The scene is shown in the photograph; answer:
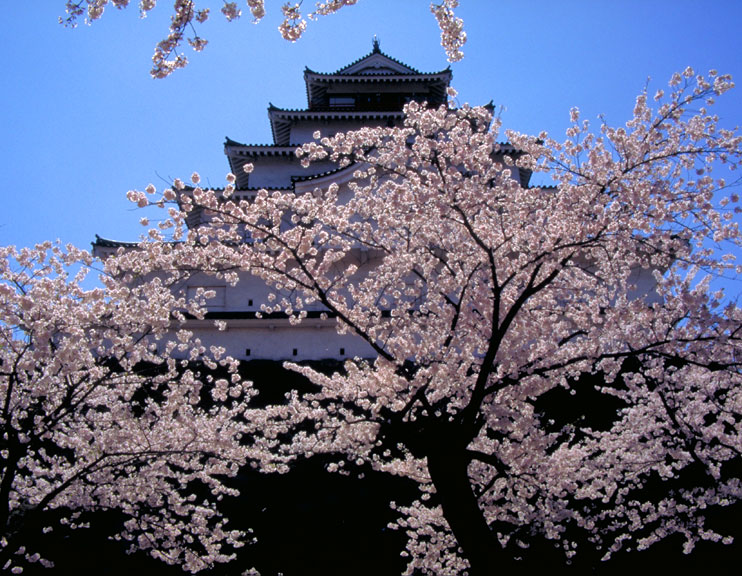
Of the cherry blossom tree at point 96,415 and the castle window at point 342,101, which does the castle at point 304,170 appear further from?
the cherry blossom tree at point 96,415

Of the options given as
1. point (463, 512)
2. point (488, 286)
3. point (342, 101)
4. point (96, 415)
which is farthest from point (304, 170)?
point (463, 512)

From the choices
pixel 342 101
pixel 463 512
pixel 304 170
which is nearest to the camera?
pixel 463 512

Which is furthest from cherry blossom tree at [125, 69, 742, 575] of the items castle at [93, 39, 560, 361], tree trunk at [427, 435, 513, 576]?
castle at [93, 39, 560, 361]

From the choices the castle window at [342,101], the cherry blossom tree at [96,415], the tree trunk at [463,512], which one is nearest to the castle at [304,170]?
the castle window at [342,101]

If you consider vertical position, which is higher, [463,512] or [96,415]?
[96,415]

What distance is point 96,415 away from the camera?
973 cm

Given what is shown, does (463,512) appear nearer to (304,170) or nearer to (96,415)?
(96,415)

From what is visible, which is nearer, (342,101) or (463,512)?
(463,512)

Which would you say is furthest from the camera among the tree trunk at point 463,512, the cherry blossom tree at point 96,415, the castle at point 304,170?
the castle at point 304,170

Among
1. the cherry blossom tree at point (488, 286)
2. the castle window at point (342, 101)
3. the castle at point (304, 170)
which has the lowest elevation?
the cherry blossom tree at point (488, 286)

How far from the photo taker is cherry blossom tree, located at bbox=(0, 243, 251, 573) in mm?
7359

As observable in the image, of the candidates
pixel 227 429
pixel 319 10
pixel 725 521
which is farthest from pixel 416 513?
pixel 319 10

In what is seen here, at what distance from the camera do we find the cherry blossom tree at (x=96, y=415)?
7359 millimetres

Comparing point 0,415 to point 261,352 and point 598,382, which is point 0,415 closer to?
point 261,352
